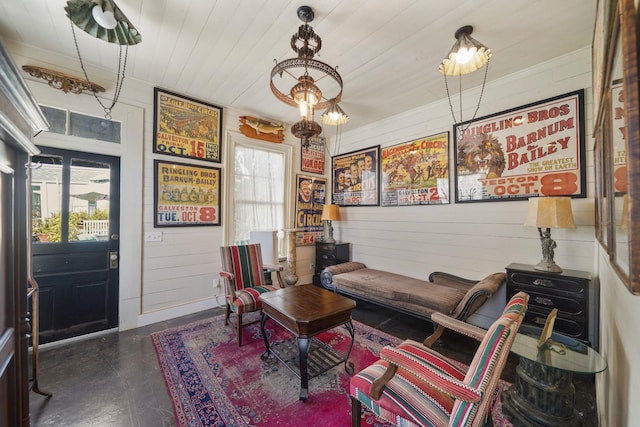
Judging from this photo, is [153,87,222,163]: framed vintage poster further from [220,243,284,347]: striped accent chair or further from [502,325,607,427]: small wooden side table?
[502,325,607,427]: small wooden side table

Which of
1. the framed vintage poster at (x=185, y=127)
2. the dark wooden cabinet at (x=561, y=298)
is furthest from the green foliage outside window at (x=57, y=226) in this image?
the dark wooden cabinet at (x=561, y=298)

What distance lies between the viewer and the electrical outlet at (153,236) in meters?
3.11

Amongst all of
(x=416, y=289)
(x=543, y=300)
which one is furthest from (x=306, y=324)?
(x=543, y=300)

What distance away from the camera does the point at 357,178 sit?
457cm

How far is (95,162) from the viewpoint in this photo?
9.30ft

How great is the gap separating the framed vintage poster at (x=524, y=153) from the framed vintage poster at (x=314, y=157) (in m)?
2.46

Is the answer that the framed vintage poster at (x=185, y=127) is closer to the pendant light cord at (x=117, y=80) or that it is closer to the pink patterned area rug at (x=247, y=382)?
the pendant light cord at (x=117, y=80)

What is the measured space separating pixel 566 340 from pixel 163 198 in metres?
4.23

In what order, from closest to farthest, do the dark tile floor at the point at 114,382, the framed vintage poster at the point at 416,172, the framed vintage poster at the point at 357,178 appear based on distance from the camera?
1. the dark tile floor at the point at 114,382
2. the framed vintage poster at the point at 416,172
3. the framed vintage poster at the point at 357,178

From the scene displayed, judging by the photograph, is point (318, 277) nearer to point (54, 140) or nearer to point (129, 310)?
point (129, 310)

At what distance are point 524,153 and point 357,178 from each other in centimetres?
242

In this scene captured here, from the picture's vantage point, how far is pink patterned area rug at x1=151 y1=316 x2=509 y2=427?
1.72 m

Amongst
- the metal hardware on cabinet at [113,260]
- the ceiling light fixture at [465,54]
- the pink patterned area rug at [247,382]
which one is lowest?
the pink patterned area rug at [247,382]

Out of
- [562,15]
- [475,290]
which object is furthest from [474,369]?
[562,15]
